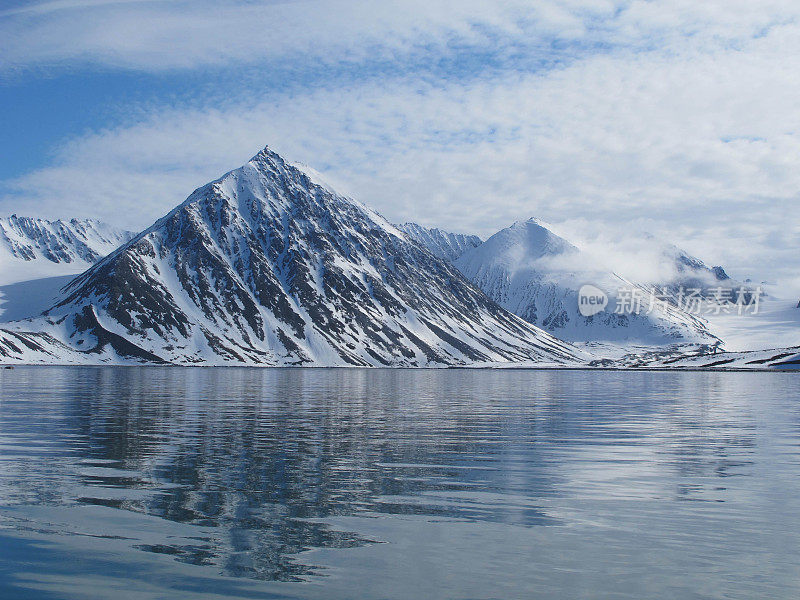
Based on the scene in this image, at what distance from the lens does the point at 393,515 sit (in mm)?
21953

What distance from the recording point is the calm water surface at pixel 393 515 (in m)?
15.9

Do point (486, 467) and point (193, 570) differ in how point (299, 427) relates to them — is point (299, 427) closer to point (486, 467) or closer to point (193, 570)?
point (486, 467)

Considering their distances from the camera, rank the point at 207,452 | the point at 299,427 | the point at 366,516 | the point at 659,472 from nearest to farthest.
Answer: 1. the point at 366,516
2. the point at 659,472
3. the point at 207,452
4. the point at 299,427

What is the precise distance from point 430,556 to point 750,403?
77584 mm

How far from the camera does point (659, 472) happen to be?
31.1 metres

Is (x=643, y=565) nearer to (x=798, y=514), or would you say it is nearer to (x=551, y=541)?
(x=551, y=541)

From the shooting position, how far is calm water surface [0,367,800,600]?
626 inches

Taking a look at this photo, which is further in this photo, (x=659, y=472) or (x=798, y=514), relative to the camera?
(x=659, y=472)

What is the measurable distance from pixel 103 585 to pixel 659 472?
23.2 m

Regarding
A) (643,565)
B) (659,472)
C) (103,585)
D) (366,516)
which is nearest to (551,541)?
(643,565)

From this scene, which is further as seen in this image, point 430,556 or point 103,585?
point 430,556

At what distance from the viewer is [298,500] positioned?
938 inches

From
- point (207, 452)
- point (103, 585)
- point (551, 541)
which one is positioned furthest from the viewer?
point (207, 452)

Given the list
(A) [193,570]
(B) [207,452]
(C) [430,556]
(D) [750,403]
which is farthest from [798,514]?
Answer: (D) [750,403]
